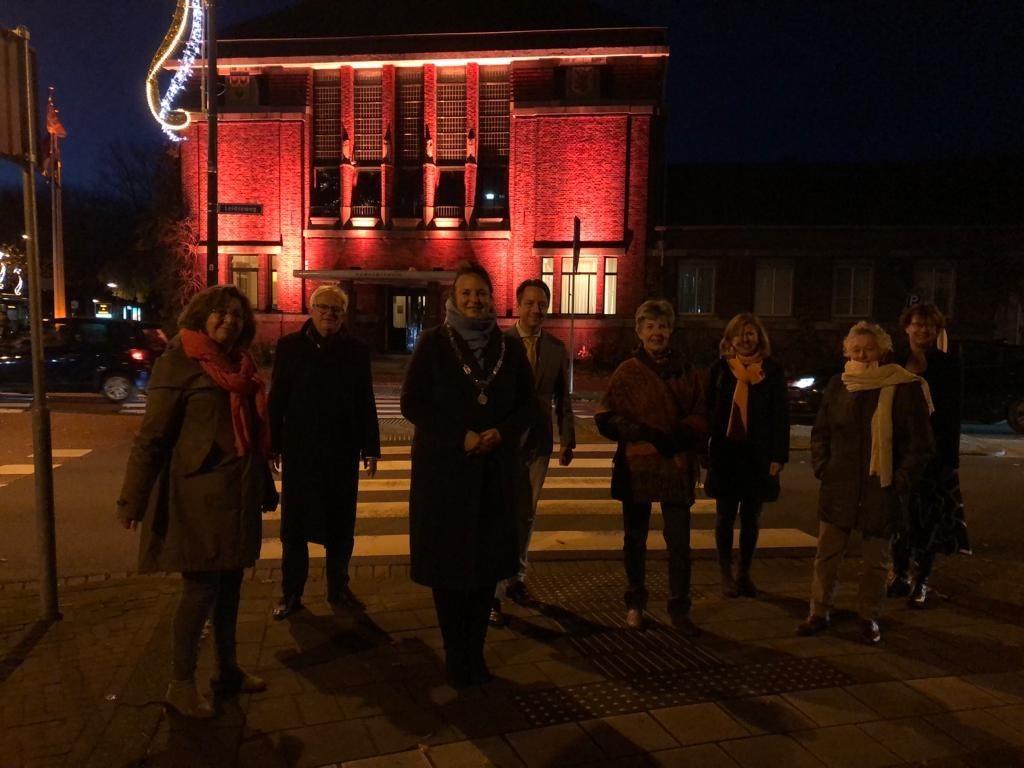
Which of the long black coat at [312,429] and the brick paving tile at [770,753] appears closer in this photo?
the brick paving tile at [770,753]

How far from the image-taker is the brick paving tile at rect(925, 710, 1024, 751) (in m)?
3.42

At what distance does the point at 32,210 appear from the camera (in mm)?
4863

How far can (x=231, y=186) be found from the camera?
2950cm

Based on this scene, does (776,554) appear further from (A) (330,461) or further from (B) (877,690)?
(A) (330,461)

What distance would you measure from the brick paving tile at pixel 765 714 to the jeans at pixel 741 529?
169 centimetres

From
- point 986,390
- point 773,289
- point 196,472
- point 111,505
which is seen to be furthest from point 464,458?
point 773,289

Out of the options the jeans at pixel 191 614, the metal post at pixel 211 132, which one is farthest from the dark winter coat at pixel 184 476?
the metal post at pixel 211 132

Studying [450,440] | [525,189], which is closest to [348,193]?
[525,189]

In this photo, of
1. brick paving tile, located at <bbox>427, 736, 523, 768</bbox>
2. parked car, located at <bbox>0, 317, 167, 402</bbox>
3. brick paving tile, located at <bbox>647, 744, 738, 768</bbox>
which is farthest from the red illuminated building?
brick paving tile, located at <bbox>427, 736, 523, 768</bbox>

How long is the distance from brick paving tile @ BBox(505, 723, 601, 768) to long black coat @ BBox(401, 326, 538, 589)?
69cm

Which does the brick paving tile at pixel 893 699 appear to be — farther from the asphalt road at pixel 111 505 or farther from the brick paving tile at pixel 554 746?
the asphalt road at pixel 111 505

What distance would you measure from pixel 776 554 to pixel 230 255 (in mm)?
26688

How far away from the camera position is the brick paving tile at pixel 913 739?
131 inches

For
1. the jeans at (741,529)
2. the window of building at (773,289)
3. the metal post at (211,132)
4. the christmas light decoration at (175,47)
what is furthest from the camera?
the window of building at (773,289)
